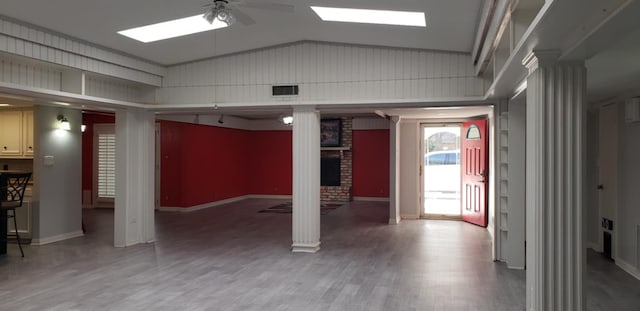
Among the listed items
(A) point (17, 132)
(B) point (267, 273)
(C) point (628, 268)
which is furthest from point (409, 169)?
(A) point (17, 132)

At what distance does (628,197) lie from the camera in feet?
18.3

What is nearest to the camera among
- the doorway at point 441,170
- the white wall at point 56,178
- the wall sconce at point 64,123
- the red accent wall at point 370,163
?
the white wall at point 56,178

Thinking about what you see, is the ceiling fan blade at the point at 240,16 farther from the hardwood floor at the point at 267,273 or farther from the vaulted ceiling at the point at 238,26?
the hardwood floor at the point at 267,273

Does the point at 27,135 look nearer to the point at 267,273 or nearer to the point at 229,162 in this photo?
the point at 267,273

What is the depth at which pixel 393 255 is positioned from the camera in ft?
20.5

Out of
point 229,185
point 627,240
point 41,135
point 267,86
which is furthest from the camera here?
point 229,185

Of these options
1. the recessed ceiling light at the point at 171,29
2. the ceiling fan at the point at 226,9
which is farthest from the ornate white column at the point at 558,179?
the recessed ceiling light at the point at 171,29

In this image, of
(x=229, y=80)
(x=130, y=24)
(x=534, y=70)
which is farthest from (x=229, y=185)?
(x=534, y=70)

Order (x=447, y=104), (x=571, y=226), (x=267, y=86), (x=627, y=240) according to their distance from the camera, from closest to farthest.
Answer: (x=571, y=226)
(x=627, y=240)
(x=447, y=104)
(x=267, y=86)

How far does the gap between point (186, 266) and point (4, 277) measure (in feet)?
6.42

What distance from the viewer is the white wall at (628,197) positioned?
5297mm

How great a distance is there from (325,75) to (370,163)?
7013 millimetres

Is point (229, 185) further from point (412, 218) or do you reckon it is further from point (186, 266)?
point (186, 266)

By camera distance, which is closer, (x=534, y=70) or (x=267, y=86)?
(x=534, y=70)
